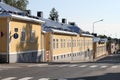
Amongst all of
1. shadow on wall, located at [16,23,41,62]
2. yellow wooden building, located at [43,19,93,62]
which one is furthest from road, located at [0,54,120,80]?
yellow wooden building, located at [43,19,93,62]

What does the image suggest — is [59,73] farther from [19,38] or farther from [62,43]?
[62,43]

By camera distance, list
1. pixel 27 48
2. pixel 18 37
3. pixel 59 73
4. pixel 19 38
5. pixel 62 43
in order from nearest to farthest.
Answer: pixel 59 73 < pixel 18 37 < pixel 19 38 < pixel 27 48 < pixel 62 43

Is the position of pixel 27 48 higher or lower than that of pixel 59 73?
higher

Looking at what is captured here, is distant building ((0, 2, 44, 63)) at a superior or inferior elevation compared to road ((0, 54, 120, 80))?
superior

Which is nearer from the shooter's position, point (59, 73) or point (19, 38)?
point (59, 73)

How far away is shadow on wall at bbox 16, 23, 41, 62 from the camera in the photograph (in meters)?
37.6

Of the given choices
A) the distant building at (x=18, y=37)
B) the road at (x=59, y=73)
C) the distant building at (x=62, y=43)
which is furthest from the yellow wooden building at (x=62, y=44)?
the road at (x=59, y=73)

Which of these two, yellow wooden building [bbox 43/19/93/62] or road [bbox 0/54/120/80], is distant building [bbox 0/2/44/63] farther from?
road [bbox 0/54/120/80]

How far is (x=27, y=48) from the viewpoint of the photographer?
40062 mm

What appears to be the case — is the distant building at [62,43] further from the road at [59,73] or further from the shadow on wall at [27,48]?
the road at [59,73]

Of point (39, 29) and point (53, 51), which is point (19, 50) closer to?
point (39, 29)

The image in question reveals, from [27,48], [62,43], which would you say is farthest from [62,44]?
[27,48]

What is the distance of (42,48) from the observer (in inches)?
1828

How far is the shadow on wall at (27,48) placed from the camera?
37.6m
